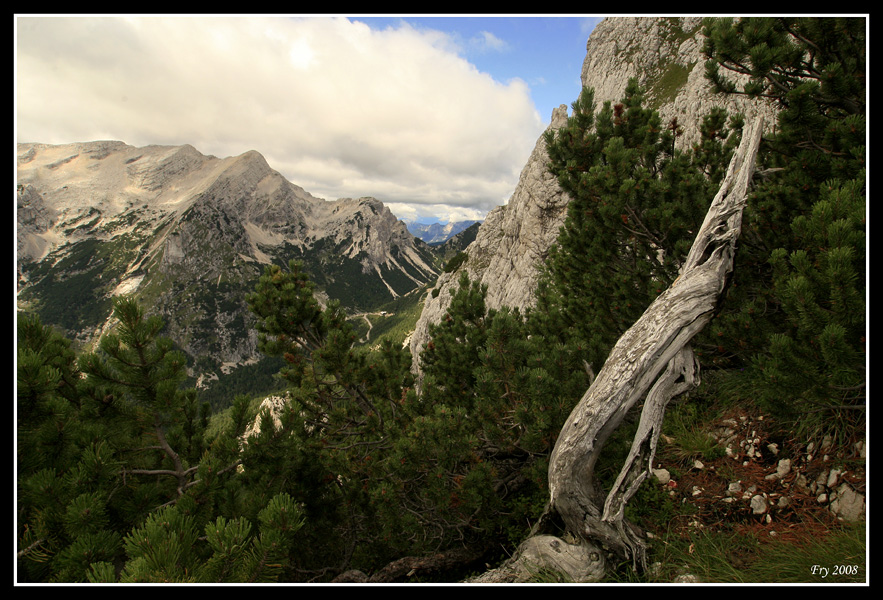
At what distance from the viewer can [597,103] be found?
5503 centimetres

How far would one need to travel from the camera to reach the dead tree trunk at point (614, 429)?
3760 mm

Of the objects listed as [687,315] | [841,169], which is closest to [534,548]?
[687,315]

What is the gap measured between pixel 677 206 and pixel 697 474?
437 centimetres

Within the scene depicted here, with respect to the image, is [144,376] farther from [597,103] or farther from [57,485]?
[597,103]

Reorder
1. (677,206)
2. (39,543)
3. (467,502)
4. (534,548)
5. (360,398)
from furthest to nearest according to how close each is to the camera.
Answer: (360,398) → (677,206) → (467,502) → (534,548) → (39,543)

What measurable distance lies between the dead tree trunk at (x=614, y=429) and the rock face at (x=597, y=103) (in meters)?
37.0

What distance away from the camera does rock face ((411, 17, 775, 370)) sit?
4881 cm

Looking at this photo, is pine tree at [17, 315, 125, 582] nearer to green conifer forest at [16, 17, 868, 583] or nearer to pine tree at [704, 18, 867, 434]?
green conifer forest at [16, 17, 868, 583]

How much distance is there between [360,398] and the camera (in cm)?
730

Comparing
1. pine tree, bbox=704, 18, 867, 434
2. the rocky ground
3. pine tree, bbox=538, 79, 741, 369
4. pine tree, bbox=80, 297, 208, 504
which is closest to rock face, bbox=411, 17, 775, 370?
pine tree, bbox=538, 79, 741, 369

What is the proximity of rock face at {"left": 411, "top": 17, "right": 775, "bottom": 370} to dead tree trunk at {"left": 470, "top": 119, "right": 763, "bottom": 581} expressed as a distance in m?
37.0

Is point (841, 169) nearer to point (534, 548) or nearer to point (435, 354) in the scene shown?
point (534, 548)

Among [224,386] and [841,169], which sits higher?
[841,169]

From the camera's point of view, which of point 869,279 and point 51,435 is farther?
point 51,435
